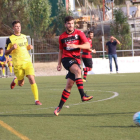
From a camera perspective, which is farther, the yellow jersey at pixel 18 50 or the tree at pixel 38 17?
the tree at pixel 38 17

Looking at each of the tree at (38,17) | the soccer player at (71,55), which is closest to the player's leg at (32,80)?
the soccer player at (71,55)

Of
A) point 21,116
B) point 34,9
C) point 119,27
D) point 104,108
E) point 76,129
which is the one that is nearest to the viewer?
point 76,129

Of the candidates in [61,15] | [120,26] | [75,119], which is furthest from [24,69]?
[61,15]

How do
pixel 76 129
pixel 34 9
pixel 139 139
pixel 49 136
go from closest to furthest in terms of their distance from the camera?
pixel 139 139
pixel 49 136
pixel 76 129
pixel 34 9

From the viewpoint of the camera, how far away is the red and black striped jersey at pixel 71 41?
7.75 m

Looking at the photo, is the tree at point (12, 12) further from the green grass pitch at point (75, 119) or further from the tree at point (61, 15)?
the green grass pitch at point (75, 119)

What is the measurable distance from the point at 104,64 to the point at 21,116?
1678 centimetres

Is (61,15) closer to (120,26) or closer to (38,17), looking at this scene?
(38,17)

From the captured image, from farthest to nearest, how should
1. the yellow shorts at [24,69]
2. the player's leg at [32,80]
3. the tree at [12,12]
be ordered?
the tree at [12,12] → the yellow shorts at [24,69] → the player's leg at [32,80]

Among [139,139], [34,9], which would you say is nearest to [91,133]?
[139,139]

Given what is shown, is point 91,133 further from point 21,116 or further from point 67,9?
point 67,9

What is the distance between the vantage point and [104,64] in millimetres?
24047

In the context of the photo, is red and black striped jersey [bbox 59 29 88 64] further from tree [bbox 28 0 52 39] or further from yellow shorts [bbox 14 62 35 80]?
tree [bbox 28 0 52 39]

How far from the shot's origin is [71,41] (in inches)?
305
